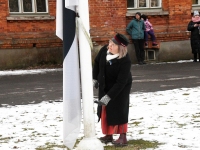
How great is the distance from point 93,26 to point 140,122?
10.3m

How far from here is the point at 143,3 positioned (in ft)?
62.2

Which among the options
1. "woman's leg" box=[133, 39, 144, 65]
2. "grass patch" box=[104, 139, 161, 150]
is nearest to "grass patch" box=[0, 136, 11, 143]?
"grass patch" box=[104, 139, 161, 150]

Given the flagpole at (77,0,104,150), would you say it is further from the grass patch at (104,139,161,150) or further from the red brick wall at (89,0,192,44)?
the red brick wall at (89,0,192,44)

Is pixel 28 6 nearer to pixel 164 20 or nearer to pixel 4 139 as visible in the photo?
pixel 164 20

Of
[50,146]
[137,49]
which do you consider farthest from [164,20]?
[50,146]

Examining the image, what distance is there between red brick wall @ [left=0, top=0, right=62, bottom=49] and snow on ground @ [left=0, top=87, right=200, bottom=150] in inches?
292

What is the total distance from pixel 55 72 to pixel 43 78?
1.50m

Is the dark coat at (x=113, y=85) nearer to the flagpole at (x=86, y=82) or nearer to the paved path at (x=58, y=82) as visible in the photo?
the flagpole at (x=86, y=82)

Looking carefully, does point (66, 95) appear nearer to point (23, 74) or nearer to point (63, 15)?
point (63, 15)

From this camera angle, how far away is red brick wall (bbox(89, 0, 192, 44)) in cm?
1764

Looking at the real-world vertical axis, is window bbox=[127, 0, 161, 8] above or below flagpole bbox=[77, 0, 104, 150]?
above

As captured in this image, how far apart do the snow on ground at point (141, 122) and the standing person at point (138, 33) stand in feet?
24.4

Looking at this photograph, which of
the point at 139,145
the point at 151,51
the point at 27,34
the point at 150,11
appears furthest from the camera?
the point at 150,11

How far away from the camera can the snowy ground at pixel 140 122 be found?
6.51 meters
